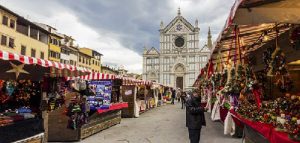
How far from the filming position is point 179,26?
73438 millimetres

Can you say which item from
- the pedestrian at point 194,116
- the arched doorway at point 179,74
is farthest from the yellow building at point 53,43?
the pedestrian at point 194,116

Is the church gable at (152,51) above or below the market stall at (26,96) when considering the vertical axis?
above

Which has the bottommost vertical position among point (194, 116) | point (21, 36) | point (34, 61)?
point (194, 116)

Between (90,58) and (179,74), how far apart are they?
2081cm

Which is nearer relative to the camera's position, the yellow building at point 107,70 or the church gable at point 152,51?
the church gable at point 152,51

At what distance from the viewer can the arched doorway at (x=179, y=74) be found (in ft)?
236

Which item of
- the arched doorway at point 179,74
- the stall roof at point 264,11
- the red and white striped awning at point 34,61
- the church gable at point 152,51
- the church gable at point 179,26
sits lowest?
the red and white striped awning at point 34,61

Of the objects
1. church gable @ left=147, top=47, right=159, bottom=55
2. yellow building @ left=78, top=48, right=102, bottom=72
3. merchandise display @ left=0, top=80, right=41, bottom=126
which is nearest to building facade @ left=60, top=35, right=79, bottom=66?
yellow building @ left=78, top=48, right=102, bottom=72

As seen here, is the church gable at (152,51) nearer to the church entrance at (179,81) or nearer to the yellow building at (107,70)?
the church entrance at (179,81)

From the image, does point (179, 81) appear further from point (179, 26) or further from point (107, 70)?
point (107, 70)

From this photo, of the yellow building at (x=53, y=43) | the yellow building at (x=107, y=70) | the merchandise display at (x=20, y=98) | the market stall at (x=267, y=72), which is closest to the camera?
the market stall at (x=267, y=72)

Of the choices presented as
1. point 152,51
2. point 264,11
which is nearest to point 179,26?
point 152,51

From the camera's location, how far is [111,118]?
13.9 metres

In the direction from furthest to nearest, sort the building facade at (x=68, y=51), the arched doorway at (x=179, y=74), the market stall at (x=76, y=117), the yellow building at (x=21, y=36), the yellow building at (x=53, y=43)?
the arched doorway at (x=179, y=74), the building facade at (x=68, y=51), the yellow building at (x=53, y=43), the yellow building at (x=21, y=36), the market stall at (x=76, y=117)
